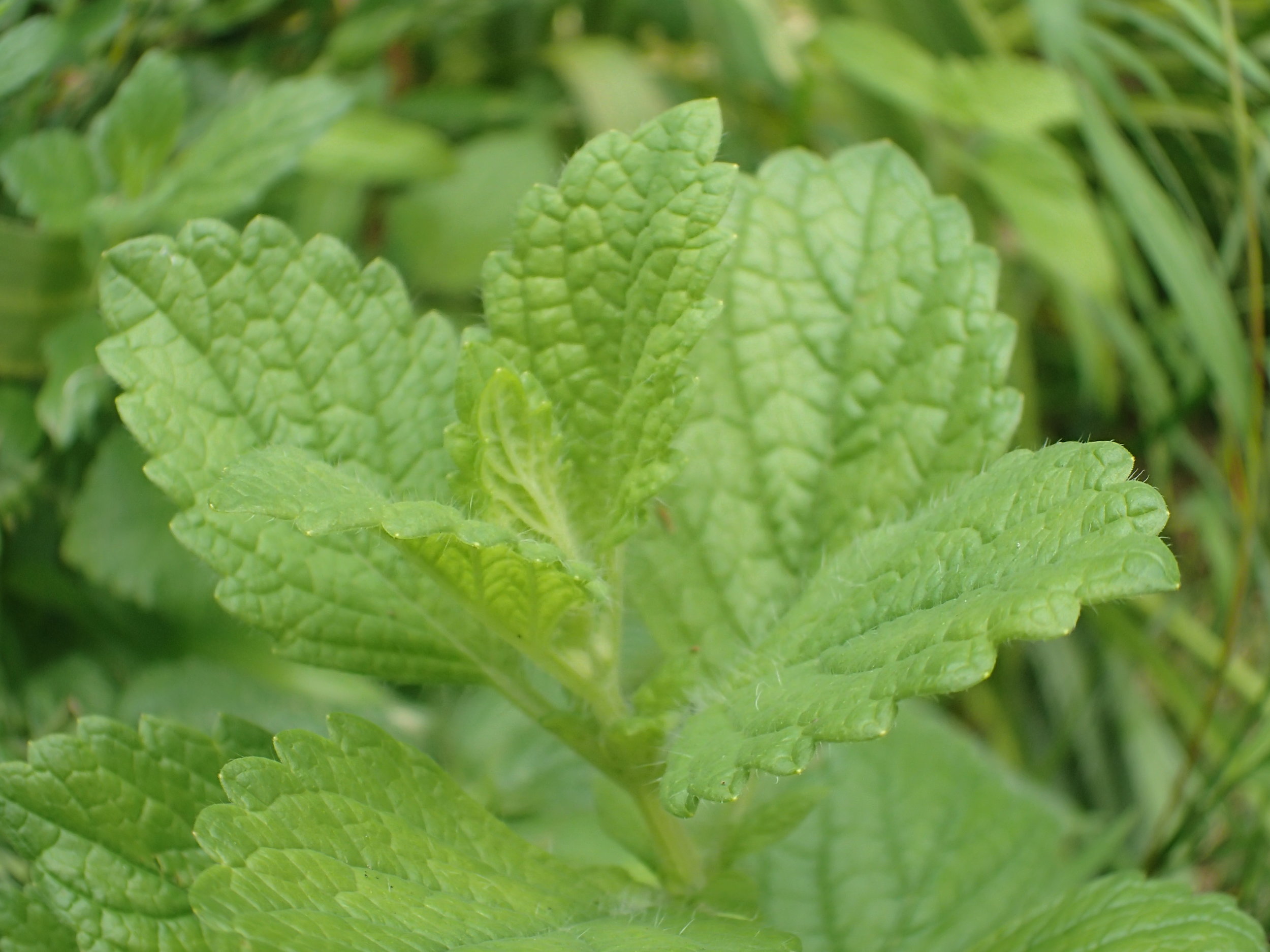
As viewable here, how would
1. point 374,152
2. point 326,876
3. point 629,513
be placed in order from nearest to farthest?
point 326,876 → point 629,513 → point 374,152

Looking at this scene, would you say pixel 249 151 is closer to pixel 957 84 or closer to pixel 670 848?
pixel 670 848

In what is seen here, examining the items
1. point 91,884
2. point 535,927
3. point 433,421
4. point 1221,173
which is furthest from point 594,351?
point 1221,173

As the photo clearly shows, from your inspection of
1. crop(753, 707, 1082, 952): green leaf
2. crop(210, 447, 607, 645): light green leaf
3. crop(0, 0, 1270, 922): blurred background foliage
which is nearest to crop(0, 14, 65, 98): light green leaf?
crop(0, 0, 1270, 922): blurred background foliage

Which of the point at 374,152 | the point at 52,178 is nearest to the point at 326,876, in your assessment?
the point at 52,178

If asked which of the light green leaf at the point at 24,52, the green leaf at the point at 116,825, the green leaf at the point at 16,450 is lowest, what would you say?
the green leaf at the point at 116,825

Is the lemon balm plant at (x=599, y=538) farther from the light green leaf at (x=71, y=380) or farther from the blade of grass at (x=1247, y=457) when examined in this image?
the blade of grass at (x=1247, y=457)

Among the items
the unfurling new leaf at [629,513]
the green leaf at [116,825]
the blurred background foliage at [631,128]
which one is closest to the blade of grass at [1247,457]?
the blurred background foliage at [631,128]
